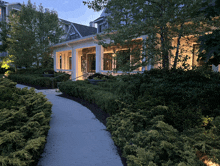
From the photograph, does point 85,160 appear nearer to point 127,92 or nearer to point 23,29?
point 127,92

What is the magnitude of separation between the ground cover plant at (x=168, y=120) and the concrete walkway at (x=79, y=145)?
0.29 meters

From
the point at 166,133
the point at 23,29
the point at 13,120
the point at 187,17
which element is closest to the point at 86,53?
the point at 23,29

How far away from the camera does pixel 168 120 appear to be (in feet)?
11.4

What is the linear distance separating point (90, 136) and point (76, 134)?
0.40 metres

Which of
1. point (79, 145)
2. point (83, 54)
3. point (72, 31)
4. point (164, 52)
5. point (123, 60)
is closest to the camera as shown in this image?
point (79, 145)

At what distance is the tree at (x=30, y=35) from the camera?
19.0 meters

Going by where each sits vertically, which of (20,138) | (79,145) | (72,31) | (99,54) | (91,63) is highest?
(72,31)

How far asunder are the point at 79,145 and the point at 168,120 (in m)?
2.03

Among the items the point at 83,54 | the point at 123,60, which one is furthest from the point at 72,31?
the point at 123,60

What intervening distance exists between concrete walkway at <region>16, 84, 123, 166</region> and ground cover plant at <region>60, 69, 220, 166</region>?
29cm

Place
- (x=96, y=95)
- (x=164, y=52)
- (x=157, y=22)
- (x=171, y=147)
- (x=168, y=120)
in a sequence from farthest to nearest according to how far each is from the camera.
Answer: (x=96, y=95), (x=164, y=52), (x=157, y=22), (x=168, y=120), (x=171, y=147)

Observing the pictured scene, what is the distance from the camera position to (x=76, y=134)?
4.20 m

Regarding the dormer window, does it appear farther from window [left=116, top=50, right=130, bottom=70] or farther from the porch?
window [left=116, top=50, right=130, bottom=70]

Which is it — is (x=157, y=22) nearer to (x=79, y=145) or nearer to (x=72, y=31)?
(x=79, y=145)
